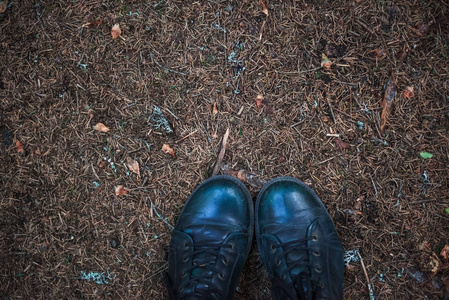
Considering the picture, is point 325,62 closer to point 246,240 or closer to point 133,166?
point 246,240

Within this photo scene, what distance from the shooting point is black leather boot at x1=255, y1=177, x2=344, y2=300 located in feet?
6.59

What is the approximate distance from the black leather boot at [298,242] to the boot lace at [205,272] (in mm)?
356

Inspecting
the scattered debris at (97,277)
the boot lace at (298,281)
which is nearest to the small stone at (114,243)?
the scattered debris at (97,277)

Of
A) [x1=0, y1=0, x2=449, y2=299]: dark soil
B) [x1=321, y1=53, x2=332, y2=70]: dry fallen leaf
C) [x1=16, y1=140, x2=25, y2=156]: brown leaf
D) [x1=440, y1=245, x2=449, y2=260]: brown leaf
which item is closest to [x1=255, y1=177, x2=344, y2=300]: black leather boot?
[x1=0, y1=0, x2=449, y2=299]: dark soil

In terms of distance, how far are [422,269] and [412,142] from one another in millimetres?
971

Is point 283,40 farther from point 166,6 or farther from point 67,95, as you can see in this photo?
point 67,95

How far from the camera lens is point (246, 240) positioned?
212cm

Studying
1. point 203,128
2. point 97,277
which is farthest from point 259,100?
point 97,277

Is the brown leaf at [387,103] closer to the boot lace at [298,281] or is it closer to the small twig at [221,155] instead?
the boot lace at [298,281]

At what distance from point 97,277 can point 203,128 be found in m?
1.49

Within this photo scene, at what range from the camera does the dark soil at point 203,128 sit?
2027 millimetres

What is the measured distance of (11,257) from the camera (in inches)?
87.0

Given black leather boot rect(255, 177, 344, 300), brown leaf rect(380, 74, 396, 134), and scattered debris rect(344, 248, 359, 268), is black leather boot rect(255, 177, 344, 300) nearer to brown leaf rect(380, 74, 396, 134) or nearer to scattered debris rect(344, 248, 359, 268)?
scattered debris rect(344, 248, 359, 268)

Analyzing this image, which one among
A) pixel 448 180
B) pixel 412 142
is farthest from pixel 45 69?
pixel 448 180
